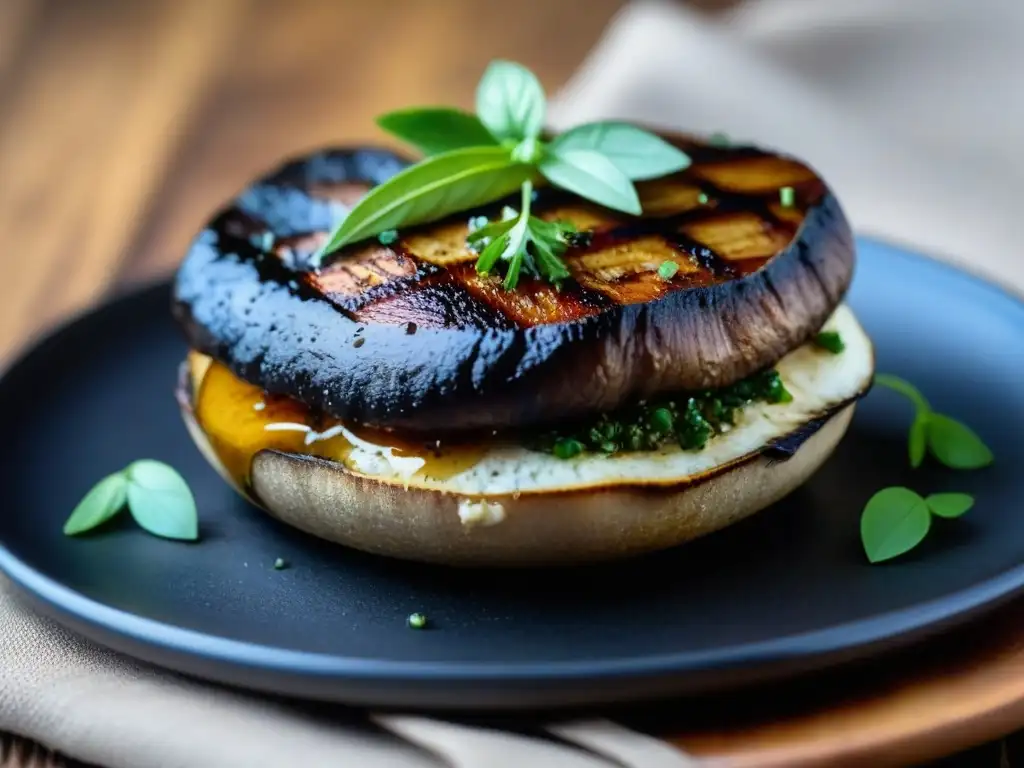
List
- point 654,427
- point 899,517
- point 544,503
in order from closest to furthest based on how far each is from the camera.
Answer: point 544,503
point 654,427
point 899,517

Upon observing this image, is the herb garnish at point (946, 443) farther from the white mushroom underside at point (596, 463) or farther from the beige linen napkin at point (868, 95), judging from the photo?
the beige linen napkin at point (868, 95)

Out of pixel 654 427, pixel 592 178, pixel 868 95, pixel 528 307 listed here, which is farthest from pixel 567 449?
pixel 868 95

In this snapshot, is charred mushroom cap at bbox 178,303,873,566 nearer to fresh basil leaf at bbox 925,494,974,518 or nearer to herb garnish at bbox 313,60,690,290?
fresh basil leaf at bbox 925,494,974,518

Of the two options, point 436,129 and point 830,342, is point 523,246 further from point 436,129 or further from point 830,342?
point 830,342

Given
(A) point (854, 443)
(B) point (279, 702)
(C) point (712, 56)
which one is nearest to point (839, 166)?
(C) point (712, 56)

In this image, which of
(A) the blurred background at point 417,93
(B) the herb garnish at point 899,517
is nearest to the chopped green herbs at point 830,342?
(B) the herb garnish at point 899,517

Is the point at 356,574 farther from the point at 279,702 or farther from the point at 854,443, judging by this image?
the point at 854,443

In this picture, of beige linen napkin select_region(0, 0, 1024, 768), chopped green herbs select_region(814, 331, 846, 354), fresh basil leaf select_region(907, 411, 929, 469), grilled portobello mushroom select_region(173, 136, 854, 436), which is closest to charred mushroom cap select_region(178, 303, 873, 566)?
grilled portobello mushroom select_region(173, 136, 854, 436)
